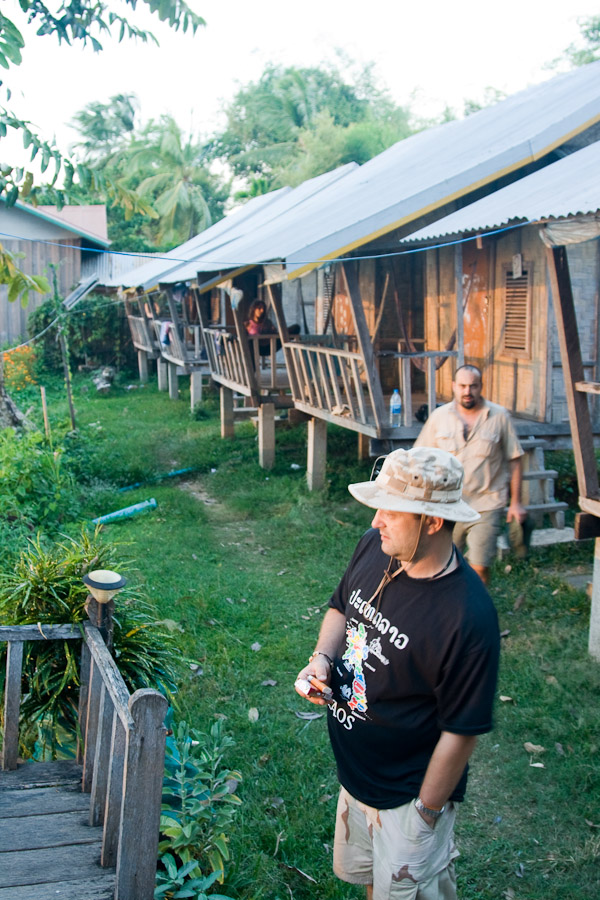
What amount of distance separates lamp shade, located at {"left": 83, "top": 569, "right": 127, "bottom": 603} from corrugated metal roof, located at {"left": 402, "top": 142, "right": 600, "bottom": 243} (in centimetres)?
371

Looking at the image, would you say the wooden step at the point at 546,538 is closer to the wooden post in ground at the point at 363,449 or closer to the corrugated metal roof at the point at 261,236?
the corrugated metal roof at the point at 261,236

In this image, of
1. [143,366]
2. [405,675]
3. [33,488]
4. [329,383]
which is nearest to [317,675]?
[405,675]

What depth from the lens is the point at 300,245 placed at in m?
9.33

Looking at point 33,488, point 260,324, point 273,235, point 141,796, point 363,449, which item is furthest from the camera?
point 260,324

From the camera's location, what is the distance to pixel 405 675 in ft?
8.34

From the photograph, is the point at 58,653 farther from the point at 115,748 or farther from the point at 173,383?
the point at 173,383

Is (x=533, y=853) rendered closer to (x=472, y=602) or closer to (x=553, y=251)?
(x=472, y=602)

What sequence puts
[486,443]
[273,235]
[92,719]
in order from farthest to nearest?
[273,235] → [486,443] → [92,719]

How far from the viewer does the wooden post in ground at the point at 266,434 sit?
13.5 metres

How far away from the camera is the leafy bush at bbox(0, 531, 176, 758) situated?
4.10 metres

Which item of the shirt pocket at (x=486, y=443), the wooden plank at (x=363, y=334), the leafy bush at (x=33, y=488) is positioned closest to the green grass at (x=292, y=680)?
the leafy bush at (x=33, y=488)

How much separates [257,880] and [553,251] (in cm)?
462

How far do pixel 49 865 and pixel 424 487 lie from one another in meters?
2.05

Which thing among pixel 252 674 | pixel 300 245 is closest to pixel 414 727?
pixel 252 674
